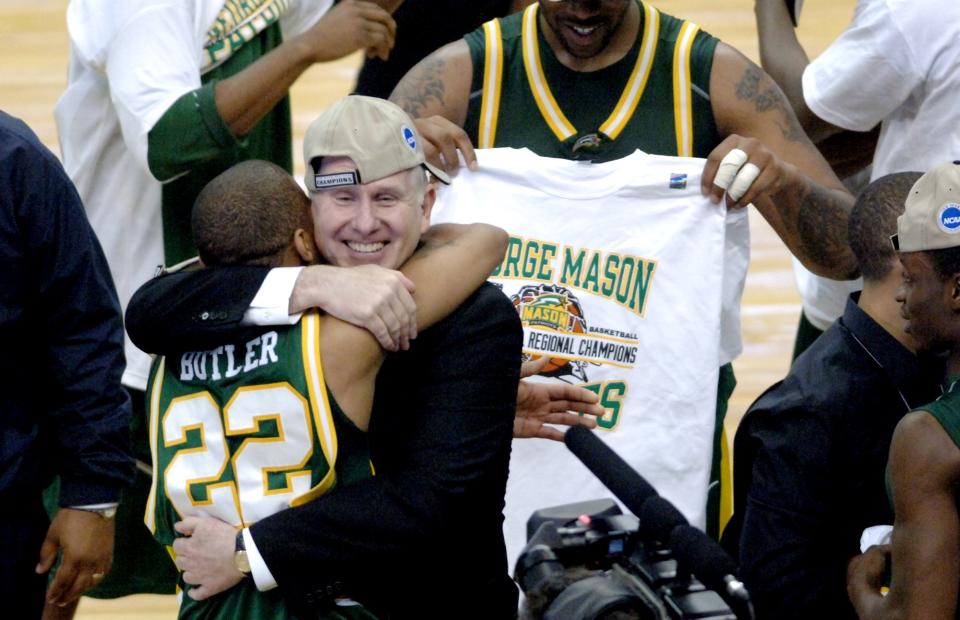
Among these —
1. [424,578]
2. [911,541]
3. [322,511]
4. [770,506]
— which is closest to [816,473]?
[770,506]

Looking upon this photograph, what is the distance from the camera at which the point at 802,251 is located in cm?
293

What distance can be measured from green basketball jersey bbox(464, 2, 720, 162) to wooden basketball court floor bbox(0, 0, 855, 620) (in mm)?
1463

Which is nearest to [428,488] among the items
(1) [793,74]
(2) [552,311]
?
(2) [552,311]

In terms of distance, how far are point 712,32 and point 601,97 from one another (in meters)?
4.09

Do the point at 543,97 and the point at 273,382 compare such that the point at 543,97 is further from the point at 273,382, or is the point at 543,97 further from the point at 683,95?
the point at 273,382

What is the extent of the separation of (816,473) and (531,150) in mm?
858

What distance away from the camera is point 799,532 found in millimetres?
2354

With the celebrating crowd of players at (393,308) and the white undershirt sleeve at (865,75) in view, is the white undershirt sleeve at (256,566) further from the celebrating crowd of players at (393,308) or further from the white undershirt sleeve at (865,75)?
the white undershirt sleeve at (865,75)

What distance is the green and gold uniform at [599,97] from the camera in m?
2.90

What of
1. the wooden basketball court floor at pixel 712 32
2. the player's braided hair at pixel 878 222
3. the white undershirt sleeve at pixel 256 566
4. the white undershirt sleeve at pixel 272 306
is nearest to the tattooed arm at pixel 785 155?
the player's braided hair at pixel 878 222

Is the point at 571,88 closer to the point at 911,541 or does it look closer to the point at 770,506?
the point at 770,506

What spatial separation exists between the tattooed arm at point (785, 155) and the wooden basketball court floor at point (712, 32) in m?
1.40

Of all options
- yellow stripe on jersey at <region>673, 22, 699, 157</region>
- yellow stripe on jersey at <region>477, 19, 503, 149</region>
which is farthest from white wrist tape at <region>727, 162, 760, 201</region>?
yellow stripe on jersey at <region>477, 19, 503, 149</region>

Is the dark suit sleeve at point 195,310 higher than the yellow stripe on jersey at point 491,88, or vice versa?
the yellow stripe on jersey at point 491,88
